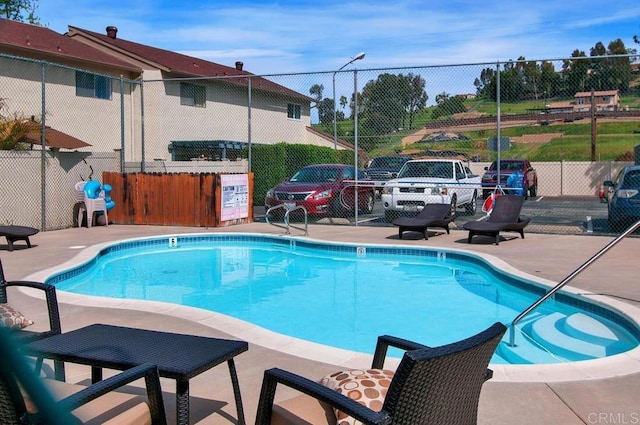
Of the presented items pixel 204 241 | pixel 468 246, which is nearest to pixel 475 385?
pixel 468 246

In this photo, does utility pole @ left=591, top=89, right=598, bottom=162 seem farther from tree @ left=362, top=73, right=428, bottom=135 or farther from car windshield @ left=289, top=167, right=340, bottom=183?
car windshield @ left=289, top=167, right=340, bottom=183

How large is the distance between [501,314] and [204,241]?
24.5 ft

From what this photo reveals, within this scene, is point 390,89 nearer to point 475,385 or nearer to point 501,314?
point 501,314

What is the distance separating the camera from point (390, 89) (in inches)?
599

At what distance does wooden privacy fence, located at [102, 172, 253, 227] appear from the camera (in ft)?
48.2

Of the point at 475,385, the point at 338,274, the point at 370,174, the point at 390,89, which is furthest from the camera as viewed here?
the point at 370,174

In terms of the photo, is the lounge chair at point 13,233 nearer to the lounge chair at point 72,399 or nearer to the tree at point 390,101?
the tree at point 390,101

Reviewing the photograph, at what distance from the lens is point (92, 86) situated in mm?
21438

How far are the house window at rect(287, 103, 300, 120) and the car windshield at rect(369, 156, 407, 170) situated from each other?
36.2 feet

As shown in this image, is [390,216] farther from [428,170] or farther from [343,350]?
[343,350]

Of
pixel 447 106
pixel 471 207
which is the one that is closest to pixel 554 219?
pixel 471 207

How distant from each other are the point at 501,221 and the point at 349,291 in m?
4.41

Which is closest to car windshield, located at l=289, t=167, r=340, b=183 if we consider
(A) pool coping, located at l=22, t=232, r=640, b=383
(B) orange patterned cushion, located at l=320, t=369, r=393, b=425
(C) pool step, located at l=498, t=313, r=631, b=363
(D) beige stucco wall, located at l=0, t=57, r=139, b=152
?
(D) beige stucco wall, located at l=0, t=57, r=139, b=152

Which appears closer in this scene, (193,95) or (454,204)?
(454,204)
